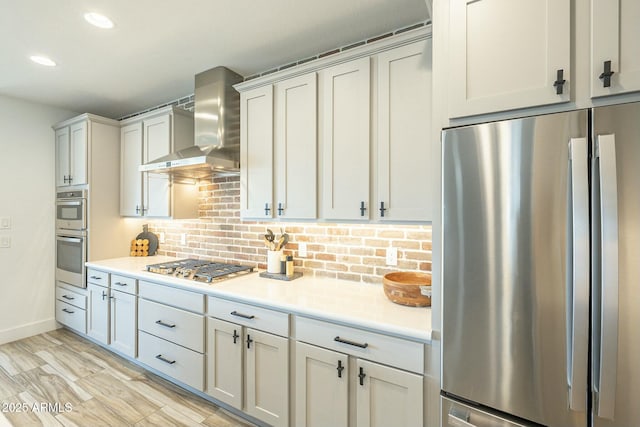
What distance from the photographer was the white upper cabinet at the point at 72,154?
320 centimetres

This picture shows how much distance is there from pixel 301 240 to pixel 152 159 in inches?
73.8

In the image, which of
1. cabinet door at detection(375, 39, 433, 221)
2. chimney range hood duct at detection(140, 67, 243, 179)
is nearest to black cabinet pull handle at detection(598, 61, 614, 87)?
cabinet door at detection(375, 39, 433, 221)

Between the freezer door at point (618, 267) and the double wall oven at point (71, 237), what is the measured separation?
4021mm

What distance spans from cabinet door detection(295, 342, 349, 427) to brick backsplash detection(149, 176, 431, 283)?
0.73 metres

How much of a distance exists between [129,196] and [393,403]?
3294 millimetres

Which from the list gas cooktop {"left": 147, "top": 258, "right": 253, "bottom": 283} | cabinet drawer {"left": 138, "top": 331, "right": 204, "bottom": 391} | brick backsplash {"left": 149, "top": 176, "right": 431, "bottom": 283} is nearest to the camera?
brick backsplash {"left": 149, "top": 176, "right": 431, "bottom": 283}

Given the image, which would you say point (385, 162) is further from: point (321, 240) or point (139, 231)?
point (139, 231)

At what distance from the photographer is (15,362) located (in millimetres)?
2836

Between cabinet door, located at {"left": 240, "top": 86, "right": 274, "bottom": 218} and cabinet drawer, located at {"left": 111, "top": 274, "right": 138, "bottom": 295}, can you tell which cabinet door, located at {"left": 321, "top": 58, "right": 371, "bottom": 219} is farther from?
cabinet drawer, located at {"left": 111, "top": 274, "right": 138, "bottom": 295}

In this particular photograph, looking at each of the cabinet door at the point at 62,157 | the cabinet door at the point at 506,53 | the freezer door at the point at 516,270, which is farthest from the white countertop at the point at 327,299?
the cabinet door at the point at 62,157

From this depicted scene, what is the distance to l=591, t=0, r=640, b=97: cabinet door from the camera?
98cm

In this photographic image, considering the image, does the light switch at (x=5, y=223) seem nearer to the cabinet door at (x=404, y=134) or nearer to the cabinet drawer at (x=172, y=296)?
the cabinet drawer at (x=172, y=296)

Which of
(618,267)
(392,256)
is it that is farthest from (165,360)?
(618,267)

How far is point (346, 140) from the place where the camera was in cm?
196
